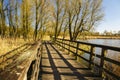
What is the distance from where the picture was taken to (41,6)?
40406 mm

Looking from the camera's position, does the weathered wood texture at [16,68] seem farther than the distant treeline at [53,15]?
No

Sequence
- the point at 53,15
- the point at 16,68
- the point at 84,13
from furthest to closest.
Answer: the point at 53,15
the point at 84,13
the point at 16,68

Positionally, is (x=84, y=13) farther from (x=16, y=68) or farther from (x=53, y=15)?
(x=16, y=68)

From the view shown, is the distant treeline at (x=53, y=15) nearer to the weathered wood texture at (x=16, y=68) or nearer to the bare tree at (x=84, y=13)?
the bare tree at (x=84, y=13)

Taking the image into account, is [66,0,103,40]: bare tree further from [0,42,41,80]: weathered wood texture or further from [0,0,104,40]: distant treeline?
[0,42,41,80]: weathered wood texture

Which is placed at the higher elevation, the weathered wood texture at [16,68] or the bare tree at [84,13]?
the bare tree at [84,13]

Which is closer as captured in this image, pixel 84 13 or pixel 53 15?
pixel 84 13

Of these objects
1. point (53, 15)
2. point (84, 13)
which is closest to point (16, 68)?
point (84, 13)

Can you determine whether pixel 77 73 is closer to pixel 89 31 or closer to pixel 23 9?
pixel 89 31

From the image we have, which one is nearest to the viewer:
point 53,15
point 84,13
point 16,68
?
point 16,68

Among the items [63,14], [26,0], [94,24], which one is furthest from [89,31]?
[26,0]

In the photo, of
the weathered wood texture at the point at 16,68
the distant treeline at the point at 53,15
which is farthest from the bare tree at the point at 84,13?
the weathered wood texture at the point at 16,68

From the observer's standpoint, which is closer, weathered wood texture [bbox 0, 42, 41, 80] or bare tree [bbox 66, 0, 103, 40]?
weathered wood texture [bbox 0, 42, 41, 80]

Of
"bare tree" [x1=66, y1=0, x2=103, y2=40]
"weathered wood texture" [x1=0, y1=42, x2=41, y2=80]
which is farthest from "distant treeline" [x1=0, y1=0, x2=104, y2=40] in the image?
"weathered wood texture" [x1=0, y1=42, x2=41, y2=80]
